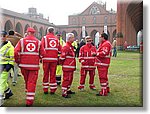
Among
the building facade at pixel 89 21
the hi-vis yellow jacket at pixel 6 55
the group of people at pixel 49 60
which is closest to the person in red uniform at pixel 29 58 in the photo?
the group of people at pixel 49 60

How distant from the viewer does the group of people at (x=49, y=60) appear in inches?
214

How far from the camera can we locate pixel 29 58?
5.41 metres

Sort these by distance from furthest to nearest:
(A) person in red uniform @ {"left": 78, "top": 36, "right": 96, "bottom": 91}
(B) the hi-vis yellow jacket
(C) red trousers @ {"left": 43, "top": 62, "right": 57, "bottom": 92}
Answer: (A) person in red uniform @ {"left": 78, "top": 36, "right": 96, "bottom": 91} → (C) red trousers @ {"left": 43, "top": 62, "right": 57, "bottom": 92} → (B) the hi-vis yellow jacket

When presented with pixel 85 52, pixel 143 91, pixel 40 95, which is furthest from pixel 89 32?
pixel 143 91

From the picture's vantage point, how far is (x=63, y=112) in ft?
17.0

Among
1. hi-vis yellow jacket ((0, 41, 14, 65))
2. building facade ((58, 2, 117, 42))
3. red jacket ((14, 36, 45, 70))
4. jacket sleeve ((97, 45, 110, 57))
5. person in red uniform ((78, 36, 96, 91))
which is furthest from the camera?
building facade ((58, 2, 117, 42))

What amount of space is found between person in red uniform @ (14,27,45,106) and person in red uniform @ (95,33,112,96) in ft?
4.80

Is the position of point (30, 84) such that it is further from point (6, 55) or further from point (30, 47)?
point (6, 55)

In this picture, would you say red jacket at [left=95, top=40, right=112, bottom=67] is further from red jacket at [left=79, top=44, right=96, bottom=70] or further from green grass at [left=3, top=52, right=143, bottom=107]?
green grass at [left=3, top=52, right=143, bottom=107]

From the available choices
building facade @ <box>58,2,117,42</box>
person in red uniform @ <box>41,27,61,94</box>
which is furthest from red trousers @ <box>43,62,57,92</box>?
building facade @ <box>58,2,117,42</box>

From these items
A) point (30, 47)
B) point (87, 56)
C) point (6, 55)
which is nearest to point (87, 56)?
point (87, 56)

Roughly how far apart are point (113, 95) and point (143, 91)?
3.51ft

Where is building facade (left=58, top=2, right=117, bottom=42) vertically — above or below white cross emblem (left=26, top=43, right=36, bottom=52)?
above

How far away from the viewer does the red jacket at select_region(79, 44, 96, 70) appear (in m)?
6.66
